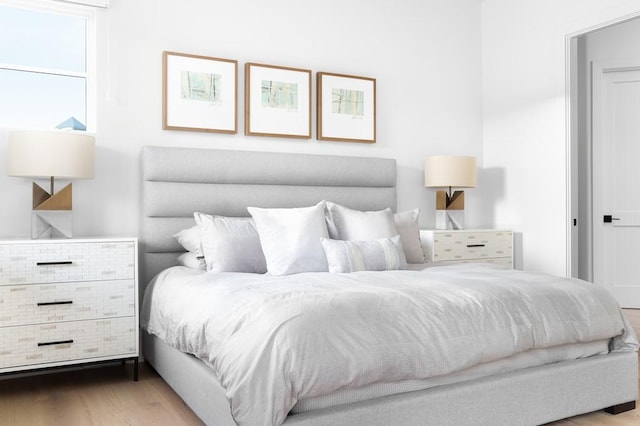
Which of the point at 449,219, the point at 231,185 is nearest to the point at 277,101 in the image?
the point at 231,185

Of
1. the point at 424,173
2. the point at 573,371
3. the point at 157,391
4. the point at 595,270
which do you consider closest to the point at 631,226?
the point at 595,270

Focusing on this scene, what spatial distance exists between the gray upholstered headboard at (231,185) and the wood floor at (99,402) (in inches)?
24.9

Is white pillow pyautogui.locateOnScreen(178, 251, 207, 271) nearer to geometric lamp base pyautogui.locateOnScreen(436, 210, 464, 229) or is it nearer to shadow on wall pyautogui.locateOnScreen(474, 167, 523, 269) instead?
geometric lamp base pyautogui.locateOnScreen(436, 210, 464, 229)

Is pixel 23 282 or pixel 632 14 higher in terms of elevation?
pixel 632 14

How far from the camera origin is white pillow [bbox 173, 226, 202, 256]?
10.5 ft

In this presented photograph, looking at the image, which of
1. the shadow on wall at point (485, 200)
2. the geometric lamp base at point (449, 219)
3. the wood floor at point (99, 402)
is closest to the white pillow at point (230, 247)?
the wood floor at point (99, 402)

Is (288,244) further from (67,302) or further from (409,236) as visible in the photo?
(67,302)

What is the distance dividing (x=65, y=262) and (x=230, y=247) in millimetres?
848

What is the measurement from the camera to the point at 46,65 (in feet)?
11.3

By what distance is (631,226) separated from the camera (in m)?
5.13

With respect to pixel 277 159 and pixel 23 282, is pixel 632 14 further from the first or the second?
pixel 23 282

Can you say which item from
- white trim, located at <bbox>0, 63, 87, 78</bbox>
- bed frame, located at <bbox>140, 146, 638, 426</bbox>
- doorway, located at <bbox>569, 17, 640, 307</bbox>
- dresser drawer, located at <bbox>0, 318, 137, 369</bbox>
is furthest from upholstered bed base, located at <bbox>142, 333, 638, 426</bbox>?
doorway, located at <bbox>569, 17, 640, 307</bbox>

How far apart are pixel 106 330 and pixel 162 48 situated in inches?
70.9

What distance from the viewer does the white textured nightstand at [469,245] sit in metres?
4.02
